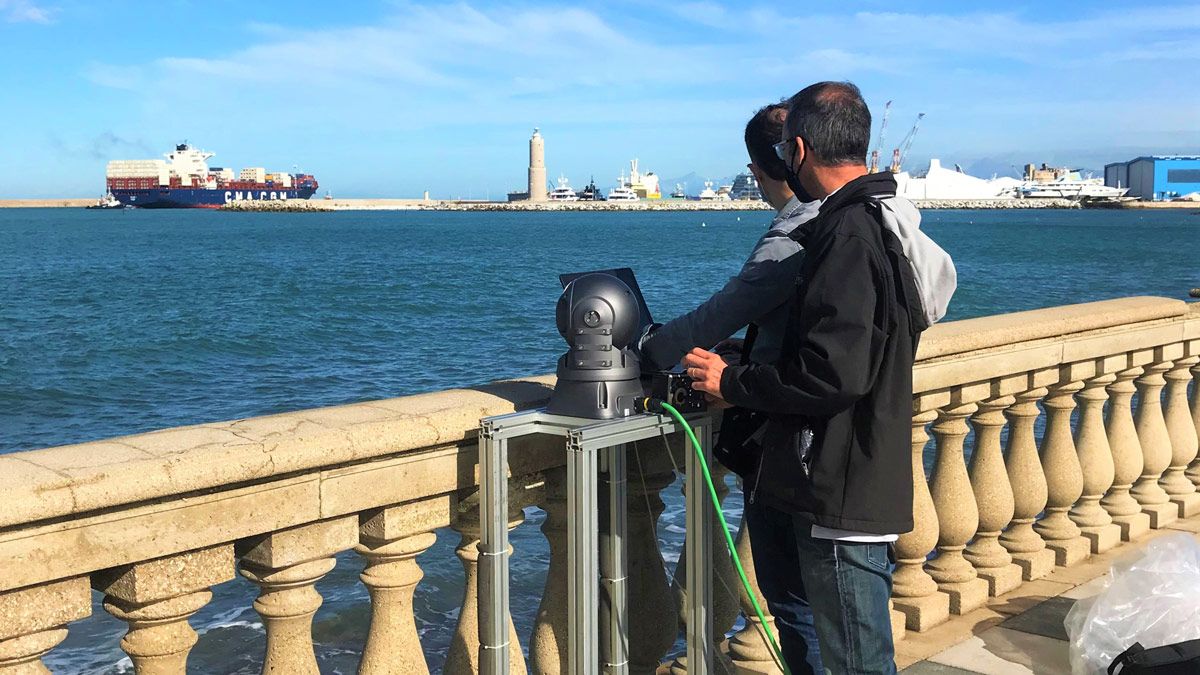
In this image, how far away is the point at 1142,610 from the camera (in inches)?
143

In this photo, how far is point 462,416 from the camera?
2760mm

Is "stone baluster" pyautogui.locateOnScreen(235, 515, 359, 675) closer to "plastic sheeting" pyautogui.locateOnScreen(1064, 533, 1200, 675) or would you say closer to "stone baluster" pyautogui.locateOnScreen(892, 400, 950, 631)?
"stone baluster" pyautogui.locateOnScreen(892, 400, 950, 631)

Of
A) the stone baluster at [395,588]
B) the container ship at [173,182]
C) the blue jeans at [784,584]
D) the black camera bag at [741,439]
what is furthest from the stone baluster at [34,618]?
the container ship at [173,182]

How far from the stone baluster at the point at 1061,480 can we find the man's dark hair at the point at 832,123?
2.48 metres

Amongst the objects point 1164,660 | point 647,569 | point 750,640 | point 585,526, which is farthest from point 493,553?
point 1164,660

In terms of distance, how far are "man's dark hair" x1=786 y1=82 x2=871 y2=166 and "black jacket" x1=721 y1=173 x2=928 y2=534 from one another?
84 millimetres

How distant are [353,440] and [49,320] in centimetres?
4018

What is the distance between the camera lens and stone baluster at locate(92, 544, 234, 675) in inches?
91.4

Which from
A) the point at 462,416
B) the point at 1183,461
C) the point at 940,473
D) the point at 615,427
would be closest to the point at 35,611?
the point at 462,416

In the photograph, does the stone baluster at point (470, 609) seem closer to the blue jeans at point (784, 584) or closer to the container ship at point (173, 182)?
the blue jeans at point (784, 584)

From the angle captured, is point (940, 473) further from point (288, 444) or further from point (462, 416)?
point (288, 444)

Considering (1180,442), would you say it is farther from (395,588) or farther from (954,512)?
(395,588)

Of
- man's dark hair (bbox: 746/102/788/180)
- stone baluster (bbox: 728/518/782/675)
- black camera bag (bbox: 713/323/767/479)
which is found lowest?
stone baluster (bbox: 728/518/782/675)

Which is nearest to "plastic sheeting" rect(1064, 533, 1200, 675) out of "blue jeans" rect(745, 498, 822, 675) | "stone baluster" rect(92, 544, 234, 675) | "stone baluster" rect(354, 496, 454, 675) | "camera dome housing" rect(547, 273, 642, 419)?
"blue jeans" rect(745, 498, 822, 675)
